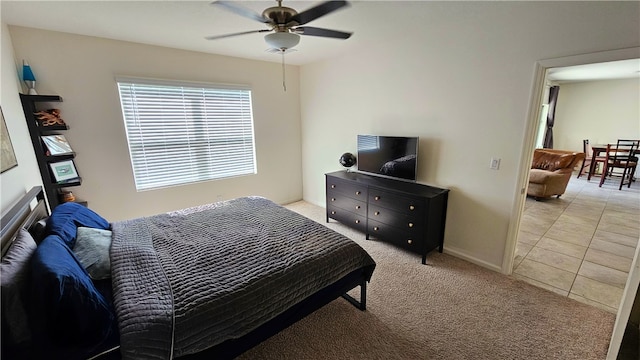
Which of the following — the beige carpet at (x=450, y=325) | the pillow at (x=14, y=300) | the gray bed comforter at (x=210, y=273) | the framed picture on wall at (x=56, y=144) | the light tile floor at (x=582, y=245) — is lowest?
the beige carpet at (x=450, y=325)

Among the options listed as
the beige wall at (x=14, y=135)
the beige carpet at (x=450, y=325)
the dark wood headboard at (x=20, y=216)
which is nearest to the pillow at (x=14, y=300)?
the dark wood headboard at (x=20, y=216)

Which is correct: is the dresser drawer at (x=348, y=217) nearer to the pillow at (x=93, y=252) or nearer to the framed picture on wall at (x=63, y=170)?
the pillow at (x=93, y=252)

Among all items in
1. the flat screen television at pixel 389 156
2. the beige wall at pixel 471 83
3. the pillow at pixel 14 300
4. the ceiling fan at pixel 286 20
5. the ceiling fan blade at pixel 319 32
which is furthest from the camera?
the flat screen television at pixel 389 156

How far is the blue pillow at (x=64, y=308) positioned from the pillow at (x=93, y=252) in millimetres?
389

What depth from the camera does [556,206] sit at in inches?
174

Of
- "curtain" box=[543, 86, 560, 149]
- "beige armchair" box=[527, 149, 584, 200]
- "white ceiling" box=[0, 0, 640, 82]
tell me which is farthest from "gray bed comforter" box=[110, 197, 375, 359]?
"curtain" box=[543, 86, 560, 149]

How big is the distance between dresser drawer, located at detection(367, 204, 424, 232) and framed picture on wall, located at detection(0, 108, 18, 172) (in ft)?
10.3

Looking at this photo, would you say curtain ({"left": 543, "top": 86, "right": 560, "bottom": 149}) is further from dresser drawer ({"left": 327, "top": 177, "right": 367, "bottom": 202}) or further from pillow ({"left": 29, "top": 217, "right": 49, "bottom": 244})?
pillow ({"left": 29, "top": 217, "right": 49, "bottom": 244})

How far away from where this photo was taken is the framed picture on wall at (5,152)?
172 centimetres

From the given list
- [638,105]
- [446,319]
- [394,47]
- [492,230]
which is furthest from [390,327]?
[638,105]

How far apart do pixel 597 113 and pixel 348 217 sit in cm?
770

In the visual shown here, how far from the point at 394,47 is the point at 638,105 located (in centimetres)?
718

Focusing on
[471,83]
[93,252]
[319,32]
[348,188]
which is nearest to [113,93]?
[93,252]

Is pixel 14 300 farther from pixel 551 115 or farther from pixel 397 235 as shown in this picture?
pixel 551 115
